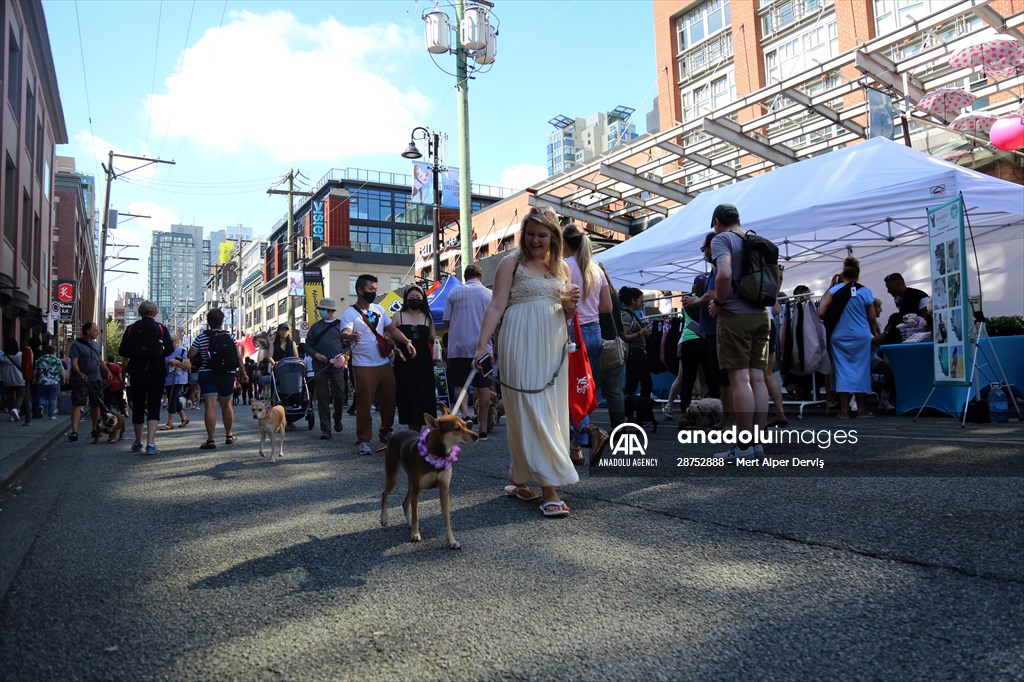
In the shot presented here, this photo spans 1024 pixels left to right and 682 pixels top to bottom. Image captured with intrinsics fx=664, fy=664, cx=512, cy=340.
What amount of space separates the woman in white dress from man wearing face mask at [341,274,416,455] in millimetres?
3292

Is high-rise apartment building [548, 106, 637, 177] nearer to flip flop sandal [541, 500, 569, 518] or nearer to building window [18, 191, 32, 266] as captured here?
building window [18, 191, 32, 266]

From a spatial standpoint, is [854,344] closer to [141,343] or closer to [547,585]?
[547,585]

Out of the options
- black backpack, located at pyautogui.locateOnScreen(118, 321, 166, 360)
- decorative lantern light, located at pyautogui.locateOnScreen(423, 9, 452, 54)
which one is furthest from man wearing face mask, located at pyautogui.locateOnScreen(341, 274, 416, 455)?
decorative lantern light, located at pyautogui.locateOnScreen(423, 9, 452, 54)

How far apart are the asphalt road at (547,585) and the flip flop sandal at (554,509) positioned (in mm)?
62

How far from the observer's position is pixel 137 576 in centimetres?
309

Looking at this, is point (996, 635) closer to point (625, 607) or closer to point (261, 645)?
point (625, 607)

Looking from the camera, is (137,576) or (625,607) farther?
(137,576)

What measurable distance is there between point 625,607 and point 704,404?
201 inches

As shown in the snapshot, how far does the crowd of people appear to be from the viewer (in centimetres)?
412

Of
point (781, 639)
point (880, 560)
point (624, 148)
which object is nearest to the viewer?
point (781, 639)

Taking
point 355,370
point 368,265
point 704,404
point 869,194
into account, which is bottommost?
point 704,404

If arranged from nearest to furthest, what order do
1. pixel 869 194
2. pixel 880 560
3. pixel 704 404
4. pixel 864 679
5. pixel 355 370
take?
pixel 864 679 < pixel 880 560 < pixel 704 404 < pixel 355 370 < pixel 869 194

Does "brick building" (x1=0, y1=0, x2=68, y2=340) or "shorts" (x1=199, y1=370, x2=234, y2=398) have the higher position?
"brick building" (x1=0, y1=0, x2=68, y2=340)

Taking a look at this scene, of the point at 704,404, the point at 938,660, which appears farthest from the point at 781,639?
the point at 704,404
